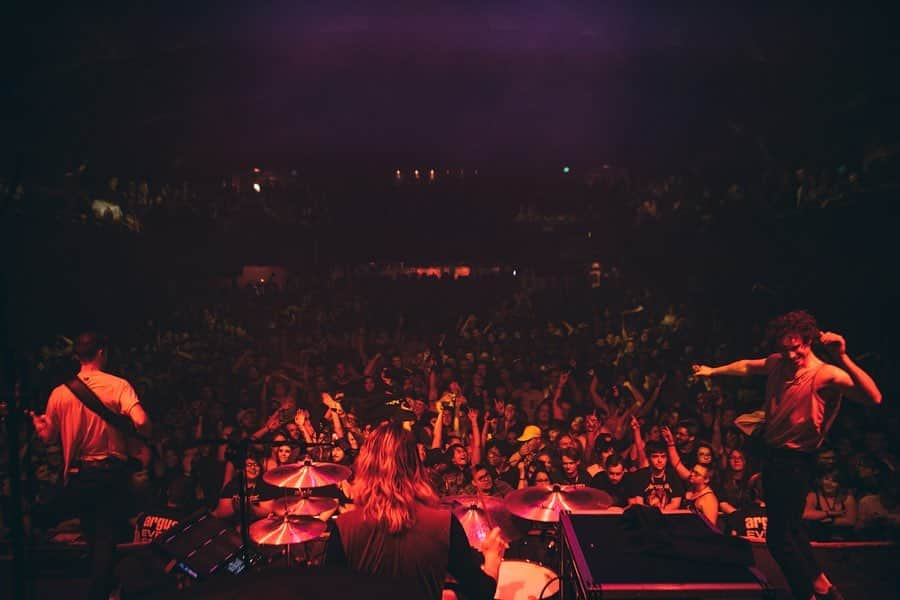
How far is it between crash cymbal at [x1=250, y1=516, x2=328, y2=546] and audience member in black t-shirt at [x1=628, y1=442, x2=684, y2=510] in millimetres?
2718

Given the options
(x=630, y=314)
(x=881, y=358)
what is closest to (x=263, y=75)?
(x=630, y=314)

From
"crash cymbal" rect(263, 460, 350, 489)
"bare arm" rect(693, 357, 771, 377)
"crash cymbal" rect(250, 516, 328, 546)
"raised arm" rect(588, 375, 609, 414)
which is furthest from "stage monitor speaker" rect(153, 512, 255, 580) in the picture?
"raised arm" rect(588, 375, 609, 414)

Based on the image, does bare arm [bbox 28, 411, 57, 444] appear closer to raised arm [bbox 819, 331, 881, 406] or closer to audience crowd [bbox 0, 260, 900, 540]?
audience crowd [bbox 0, 260, 900, 540]

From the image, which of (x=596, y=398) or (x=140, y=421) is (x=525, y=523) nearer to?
(x=140, y=421)

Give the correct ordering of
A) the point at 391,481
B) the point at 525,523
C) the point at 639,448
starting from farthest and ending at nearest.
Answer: the point at 639,448 < the point at 525,523 < the point at 391,481

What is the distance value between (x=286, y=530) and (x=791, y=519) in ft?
9.45

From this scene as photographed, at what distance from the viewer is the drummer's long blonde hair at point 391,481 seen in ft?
6.03

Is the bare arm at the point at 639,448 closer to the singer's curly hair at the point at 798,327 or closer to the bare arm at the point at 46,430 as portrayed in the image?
the singer's curly hair at the point at 798,327

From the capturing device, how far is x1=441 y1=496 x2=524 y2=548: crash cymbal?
11.0 feet

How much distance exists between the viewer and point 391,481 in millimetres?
1895

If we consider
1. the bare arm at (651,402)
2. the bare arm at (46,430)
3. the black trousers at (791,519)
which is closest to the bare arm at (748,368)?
the black trousers at (791,519)

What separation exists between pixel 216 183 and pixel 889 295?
11.6 meters

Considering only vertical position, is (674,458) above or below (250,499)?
above

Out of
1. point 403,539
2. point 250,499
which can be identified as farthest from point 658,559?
point 250,499
